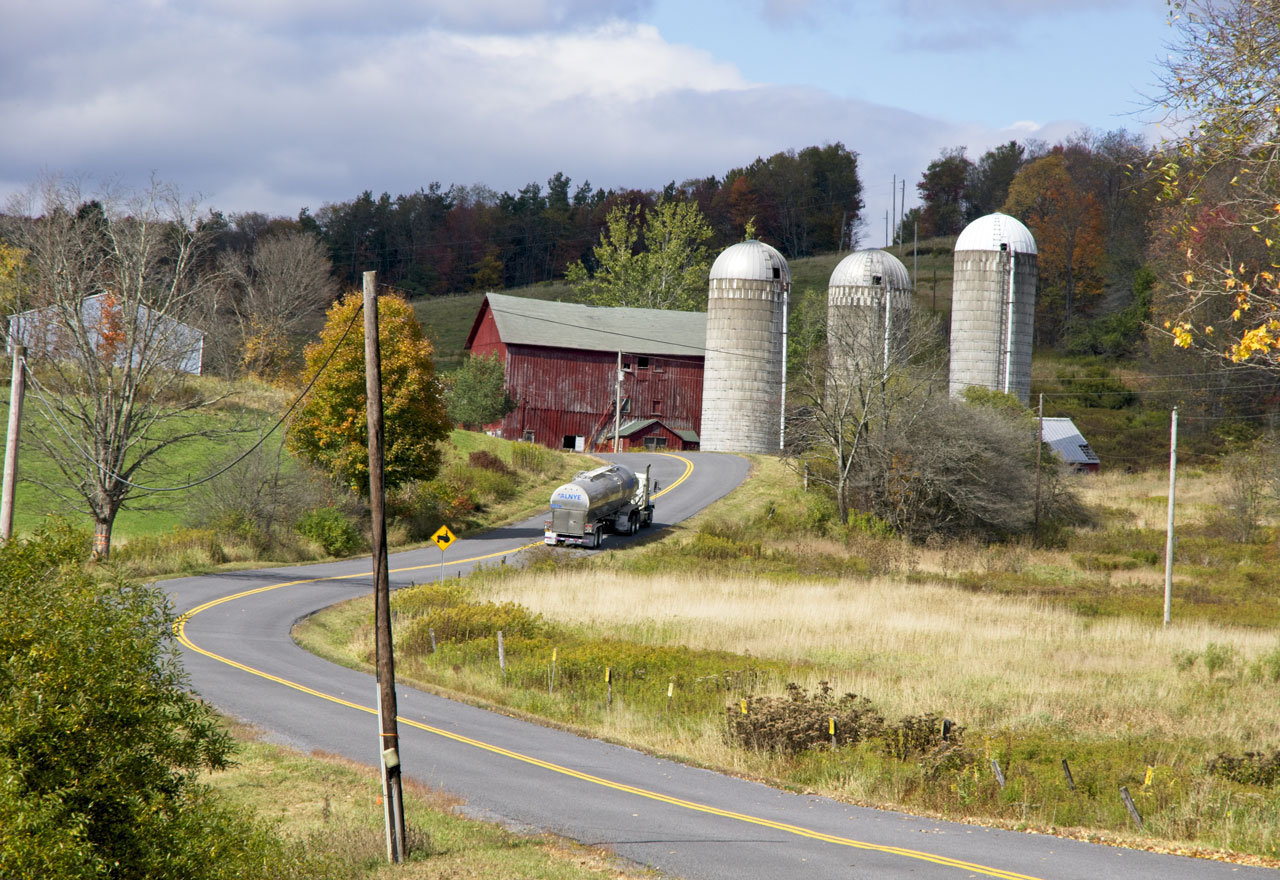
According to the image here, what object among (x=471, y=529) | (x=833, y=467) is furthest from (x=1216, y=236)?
(x=471, y=529)

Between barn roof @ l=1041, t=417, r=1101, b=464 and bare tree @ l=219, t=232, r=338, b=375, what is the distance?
47070mm

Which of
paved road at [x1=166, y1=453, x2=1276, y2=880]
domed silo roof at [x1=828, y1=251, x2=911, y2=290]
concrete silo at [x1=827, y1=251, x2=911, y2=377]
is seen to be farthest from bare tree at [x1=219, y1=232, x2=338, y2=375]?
paved road at [x1=166, y1=453, x2=1276, y2=880]

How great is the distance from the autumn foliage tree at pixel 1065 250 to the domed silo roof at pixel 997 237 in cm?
3650

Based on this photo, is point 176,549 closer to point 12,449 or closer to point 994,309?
point 12,449

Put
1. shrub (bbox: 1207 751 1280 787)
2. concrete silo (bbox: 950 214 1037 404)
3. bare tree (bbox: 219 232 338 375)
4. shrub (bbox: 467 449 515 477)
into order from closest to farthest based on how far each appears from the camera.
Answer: shrub (bbox: 1207 751 1280 787) < shrub (bbox: 467 449 515 477) < concrete silo (bbox: 950 214 1037 404) < bare tree (bbox: 219 232 338 375)

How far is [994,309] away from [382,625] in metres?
57.4

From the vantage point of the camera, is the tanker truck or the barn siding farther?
the barn siding

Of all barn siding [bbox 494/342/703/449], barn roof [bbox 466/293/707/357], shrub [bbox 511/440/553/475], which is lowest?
shrub [bbox 511/440/553/475]

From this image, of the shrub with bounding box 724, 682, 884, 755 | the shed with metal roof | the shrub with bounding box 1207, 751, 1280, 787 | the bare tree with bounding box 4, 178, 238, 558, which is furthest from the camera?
the shed with metal roof

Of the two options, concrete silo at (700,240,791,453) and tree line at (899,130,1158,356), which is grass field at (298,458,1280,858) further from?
tree line at (899,130,1158,356)

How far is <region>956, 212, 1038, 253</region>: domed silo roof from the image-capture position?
65.2 metres

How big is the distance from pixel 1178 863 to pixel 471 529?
119 ft

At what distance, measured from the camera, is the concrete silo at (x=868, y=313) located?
51.0 metres

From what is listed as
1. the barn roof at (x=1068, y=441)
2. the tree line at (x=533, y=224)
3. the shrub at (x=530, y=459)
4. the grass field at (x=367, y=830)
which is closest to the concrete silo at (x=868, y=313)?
the barn roof at (x=1068, y=441)
